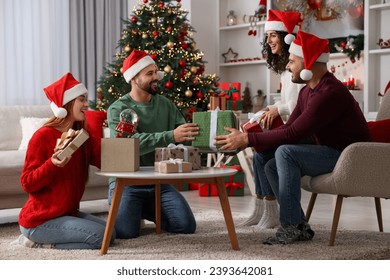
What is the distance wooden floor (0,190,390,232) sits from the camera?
4.30m

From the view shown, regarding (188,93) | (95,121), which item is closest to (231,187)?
(188,93)

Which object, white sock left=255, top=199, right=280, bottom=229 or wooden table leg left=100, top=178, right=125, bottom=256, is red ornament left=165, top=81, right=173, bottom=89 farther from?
wooden table leg left=100, top=178, right=125, bottom=256

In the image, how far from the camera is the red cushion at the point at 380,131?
146 inches

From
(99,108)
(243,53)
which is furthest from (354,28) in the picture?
(99,108)

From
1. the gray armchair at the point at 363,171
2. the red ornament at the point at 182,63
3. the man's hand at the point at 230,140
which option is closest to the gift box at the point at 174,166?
the man's hand at the point at 230,140

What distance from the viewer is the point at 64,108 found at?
3287 mm

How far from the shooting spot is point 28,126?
17.0ft

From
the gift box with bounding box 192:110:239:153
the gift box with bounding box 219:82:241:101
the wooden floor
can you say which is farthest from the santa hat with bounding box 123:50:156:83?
the gift box with bounding box 219:82:241:101

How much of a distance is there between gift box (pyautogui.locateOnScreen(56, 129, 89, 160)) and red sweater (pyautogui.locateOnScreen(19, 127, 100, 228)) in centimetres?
11

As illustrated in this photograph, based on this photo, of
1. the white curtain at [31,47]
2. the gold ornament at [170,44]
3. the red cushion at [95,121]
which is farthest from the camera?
the white curtain at [31,47]

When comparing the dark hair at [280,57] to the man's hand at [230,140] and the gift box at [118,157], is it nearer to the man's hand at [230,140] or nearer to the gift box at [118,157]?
the man's hand at [230,140]

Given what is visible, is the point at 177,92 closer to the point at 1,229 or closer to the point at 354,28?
the point at 354,28

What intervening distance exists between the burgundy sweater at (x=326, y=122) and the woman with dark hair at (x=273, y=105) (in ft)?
1.19

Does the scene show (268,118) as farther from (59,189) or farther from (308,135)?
(59,189)
